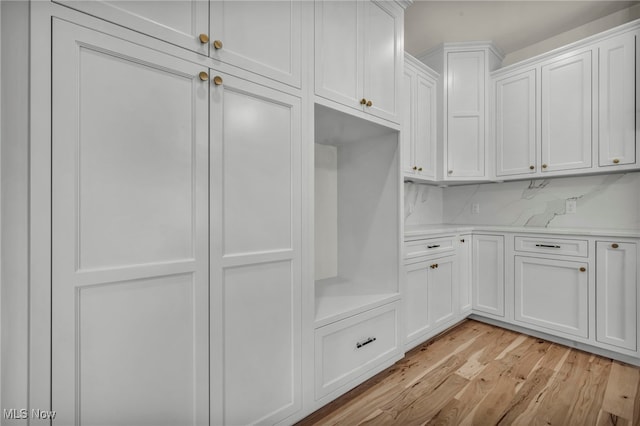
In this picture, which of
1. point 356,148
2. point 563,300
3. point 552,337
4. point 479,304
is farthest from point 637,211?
point 356,148

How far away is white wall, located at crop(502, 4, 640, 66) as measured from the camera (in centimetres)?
246

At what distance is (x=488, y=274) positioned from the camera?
2744 mm

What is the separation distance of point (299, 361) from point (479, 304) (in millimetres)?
2085

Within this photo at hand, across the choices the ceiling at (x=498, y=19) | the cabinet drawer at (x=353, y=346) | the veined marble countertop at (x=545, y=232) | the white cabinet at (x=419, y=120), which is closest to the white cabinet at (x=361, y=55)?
the white cabinet at (x=419, y=120)

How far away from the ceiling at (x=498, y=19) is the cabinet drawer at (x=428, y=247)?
1846mm

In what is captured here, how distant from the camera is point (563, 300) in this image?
2.34m

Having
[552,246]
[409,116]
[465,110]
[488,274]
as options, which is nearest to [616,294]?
[552,246]

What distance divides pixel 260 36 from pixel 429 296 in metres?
2.08

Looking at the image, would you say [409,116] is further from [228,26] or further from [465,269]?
[228,26]

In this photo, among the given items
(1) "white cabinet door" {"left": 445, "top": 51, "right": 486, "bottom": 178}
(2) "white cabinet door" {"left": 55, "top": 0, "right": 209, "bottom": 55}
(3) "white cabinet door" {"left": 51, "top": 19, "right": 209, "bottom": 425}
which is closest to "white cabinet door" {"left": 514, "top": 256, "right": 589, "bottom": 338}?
(1) "white cabinet door" {"left": 445, "top": 51, "right": 486, "bottom": 178}

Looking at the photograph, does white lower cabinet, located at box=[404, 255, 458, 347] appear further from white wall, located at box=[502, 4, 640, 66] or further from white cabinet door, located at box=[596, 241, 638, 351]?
white wall, located at box=[502, 4, 640, 66]

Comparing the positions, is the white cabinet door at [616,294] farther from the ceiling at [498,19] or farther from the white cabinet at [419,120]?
the ceiling at [498,19]

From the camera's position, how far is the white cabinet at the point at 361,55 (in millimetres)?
1559

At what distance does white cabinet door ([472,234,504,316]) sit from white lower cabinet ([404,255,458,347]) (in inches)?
13.4
